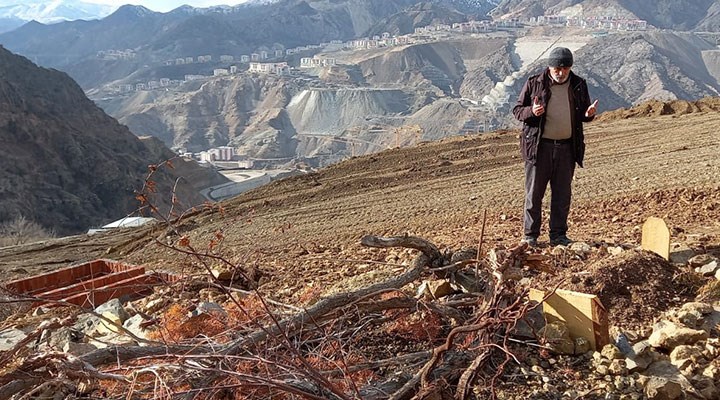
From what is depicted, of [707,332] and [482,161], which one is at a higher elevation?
[707,332]

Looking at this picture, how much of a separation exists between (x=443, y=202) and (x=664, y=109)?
9.72 metres

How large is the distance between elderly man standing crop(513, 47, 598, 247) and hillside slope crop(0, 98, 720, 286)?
0.40 metres

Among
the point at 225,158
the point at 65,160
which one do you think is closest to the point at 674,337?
the point at 65,160

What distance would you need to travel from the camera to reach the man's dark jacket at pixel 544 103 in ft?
15.2

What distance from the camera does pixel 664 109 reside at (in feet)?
55.6

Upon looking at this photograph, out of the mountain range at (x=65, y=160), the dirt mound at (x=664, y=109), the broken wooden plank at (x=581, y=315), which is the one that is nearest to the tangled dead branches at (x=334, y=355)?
the broken wooden plank at (x=581, y=315)

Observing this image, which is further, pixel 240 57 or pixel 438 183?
pixel 240 57

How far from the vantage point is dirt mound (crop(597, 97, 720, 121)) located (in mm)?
16514

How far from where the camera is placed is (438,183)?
1169 cm

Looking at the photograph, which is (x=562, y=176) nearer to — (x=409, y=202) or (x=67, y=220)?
(x=409, y=202)

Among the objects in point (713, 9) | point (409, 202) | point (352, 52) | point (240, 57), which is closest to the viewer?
point (409, 202)

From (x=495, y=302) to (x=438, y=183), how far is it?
340 inches

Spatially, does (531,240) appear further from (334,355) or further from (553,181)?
(334,355)

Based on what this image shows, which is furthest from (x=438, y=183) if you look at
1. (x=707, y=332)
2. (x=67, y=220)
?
(x=67, y=220)
